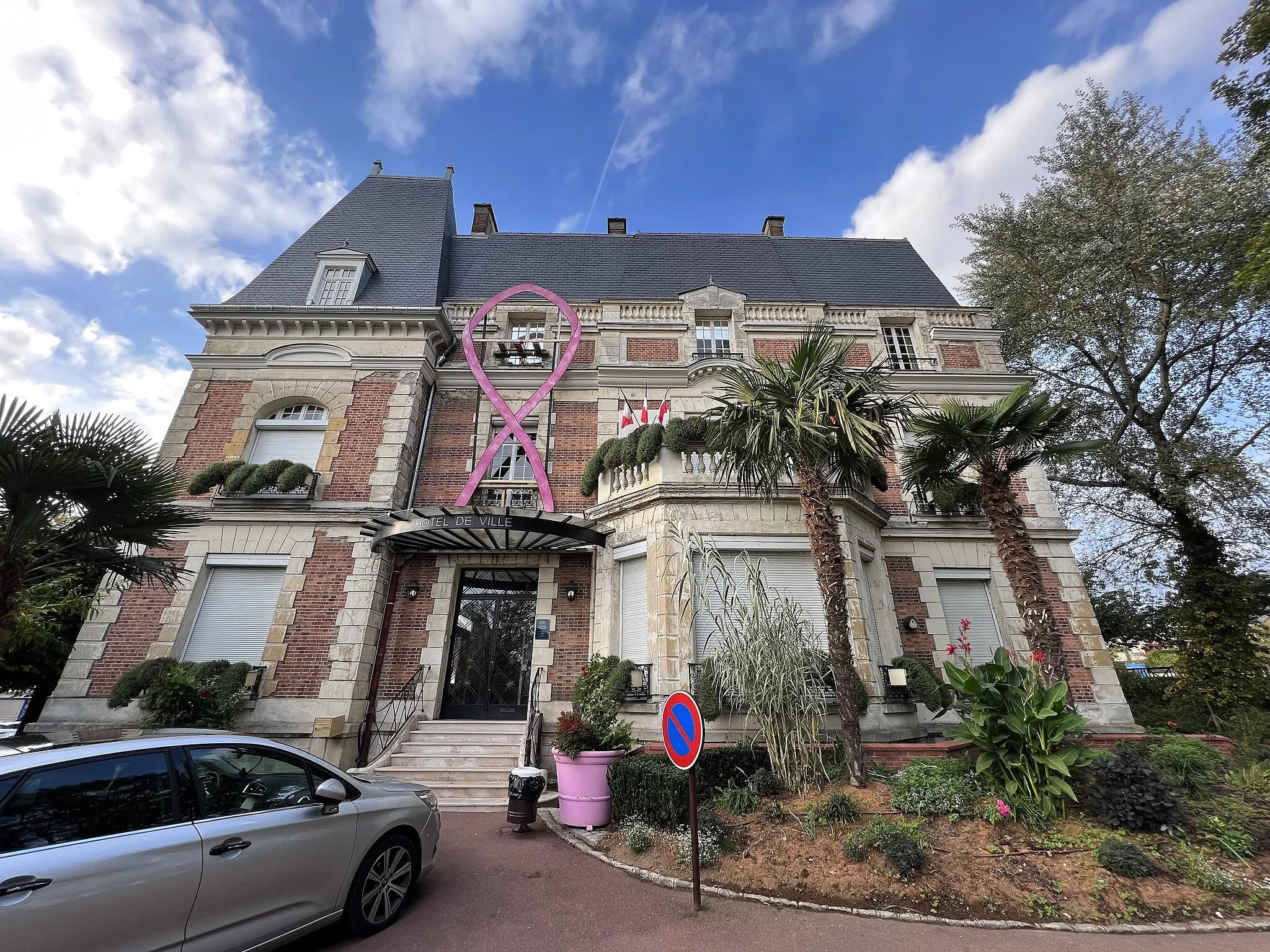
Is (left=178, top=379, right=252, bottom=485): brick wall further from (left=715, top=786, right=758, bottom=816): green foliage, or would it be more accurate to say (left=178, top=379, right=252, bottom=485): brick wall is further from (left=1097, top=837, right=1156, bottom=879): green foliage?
(left=1097, top=837, right=1156, bottom=879): green foliage

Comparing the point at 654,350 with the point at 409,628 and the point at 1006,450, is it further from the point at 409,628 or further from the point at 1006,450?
the point at 409,628

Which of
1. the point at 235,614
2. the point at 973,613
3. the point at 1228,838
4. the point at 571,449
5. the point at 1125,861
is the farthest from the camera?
the point at 571,449

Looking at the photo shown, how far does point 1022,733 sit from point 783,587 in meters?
3.60

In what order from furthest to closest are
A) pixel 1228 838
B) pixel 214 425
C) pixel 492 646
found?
pixel 214 425
pixel 492 646
pixel 1228 838

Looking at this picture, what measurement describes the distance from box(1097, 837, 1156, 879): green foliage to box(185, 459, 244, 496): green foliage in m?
13.2

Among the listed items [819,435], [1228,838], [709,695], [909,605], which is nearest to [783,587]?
[709,695]

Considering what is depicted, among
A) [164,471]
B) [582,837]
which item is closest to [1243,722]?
[582,837]

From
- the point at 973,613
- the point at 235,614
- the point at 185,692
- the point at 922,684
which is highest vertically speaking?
the point at 973,613

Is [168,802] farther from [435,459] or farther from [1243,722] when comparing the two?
[1243,722]

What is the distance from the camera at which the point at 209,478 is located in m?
9.66

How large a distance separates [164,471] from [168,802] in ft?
15.3

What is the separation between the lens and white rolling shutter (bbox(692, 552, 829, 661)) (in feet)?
25.9

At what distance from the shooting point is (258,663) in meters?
8.68

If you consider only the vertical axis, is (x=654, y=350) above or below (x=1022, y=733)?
above
